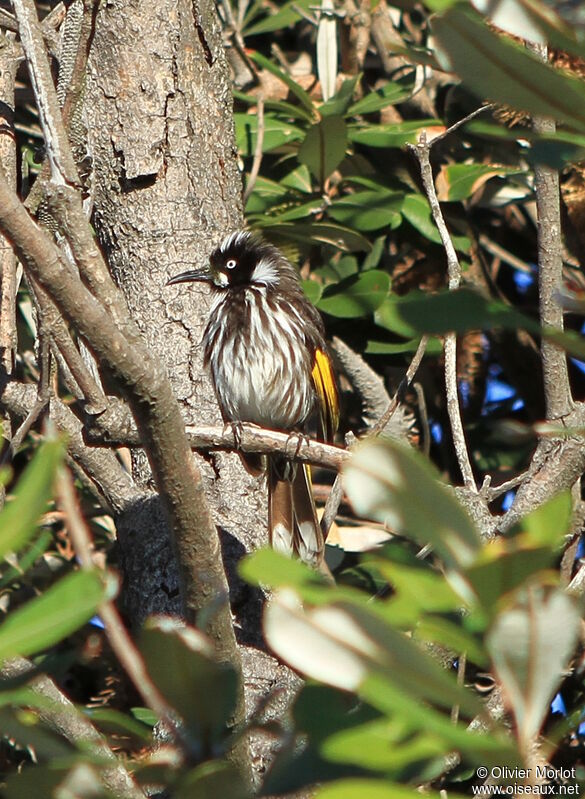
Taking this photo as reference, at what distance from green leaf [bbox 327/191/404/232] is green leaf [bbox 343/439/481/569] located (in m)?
3.13

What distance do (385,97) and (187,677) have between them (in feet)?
11.5

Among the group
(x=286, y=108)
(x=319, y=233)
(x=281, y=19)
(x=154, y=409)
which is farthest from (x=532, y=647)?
(x=281, y=19)

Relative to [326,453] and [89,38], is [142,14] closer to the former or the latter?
[89,38]

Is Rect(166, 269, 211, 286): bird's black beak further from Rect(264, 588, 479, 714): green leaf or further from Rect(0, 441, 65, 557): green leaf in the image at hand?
Rect(264, 588, 479, 714): green leaf

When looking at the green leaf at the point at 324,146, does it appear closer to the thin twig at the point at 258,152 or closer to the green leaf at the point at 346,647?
the thin twig at the point at 258,152

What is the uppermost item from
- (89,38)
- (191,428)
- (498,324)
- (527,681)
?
(89,38)

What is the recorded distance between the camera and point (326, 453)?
287 centimetres

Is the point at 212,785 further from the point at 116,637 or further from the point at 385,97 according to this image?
the point at 385,97

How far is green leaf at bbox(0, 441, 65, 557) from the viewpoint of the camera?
2.88 ft

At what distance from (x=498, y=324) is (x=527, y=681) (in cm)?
30

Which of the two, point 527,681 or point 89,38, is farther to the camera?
point 89,38

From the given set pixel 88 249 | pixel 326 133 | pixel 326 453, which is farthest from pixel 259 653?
pixel 326 133

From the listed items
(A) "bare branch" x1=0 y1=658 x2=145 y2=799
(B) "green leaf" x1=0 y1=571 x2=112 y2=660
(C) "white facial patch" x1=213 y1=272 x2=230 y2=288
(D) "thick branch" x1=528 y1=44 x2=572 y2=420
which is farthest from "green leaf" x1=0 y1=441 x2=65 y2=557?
(C) "white facial patch" x1=213 y1=272 x2=230 y2=288

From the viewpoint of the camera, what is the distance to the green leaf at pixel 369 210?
3.95 metres
